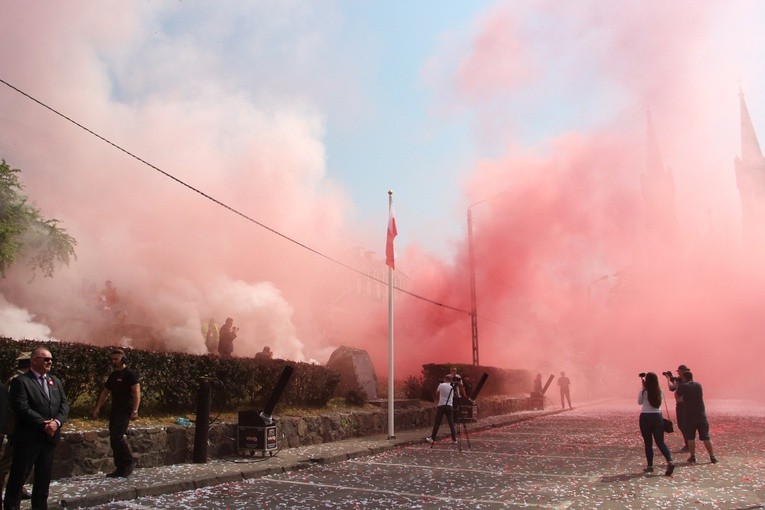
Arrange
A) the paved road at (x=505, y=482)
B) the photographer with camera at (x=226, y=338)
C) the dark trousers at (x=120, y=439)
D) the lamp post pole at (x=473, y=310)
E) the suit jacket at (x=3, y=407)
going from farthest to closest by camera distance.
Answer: the lamp post pole at (x=473, y=310)
the photographer with camera at (x=226, y=338)
the dark trousers at (x=120, y=439)
the paved road at (x=505, y=482)
the suit jacket at (x=3, y=407)

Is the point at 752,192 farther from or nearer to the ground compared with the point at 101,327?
farther from the ground

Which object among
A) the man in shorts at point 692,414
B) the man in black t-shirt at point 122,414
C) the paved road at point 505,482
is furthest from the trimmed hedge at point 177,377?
the man in shorts at point 692,414

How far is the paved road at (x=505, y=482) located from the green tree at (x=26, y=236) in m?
19.6

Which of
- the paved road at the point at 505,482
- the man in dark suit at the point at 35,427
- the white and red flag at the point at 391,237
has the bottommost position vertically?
the paved road at the point at 505,482

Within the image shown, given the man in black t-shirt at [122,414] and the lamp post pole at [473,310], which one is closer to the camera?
the man in black t-shirt at [122,414]

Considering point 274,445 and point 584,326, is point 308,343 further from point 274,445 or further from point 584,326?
point 584,326

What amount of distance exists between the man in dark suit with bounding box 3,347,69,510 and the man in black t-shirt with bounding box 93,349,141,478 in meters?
2.27

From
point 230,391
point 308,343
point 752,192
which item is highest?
point 752,192

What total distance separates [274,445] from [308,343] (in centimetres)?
2264

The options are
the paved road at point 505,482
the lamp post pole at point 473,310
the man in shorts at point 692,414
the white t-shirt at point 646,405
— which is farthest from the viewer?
the lamp post pole at point 473,310

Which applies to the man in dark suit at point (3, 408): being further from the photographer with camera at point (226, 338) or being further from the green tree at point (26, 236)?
the green tree at point (26, 236)

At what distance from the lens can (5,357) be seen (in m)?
8.60

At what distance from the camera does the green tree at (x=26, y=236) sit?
24102mm

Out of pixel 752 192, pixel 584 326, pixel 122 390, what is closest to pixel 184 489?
pixel 122 390
